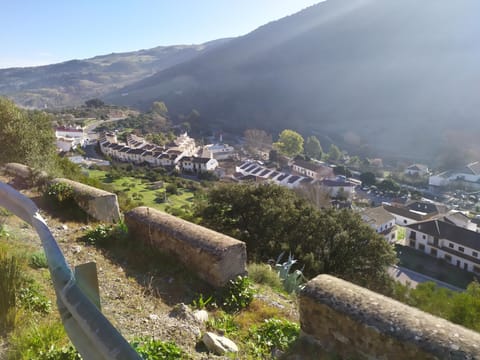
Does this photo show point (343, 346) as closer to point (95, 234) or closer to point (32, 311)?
point (32, 311)

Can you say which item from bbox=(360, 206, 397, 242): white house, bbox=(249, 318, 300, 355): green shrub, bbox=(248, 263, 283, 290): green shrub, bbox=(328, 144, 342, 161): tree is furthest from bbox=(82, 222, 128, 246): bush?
bbox=(328, 144, 342, 161): tree

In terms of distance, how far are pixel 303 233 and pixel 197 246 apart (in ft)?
24.3

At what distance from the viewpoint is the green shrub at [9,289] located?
2.81 metres

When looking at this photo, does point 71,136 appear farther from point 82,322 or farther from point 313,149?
point 82,322

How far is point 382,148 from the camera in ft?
251

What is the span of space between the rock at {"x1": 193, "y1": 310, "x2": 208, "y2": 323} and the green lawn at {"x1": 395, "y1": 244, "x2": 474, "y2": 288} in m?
23.9

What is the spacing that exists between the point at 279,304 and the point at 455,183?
177 ft

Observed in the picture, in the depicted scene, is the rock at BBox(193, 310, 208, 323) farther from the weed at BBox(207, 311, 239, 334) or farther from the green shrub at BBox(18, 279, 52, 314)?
the green shrub at BBox(18, 279, 52, 314)

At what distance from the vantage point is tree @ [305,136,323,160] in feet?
229

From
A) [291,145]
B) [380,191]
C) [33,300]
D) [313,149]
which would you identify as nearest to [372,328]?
[33,300]

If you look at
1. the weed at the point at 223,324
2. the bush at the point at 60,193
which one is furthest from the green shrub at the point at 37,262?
the bush at the point at 60,193

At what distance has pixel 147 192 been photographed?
32812 millimetres

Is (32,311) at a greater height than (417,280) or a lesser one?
greater

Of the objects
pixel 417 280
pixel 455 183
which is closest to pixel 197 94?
pixel 455 183
